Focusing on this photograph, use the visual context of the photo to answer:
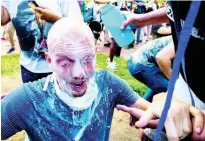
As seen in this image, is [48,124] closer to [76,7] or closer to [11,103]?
[11,103]

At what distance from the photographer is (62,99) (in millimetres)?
1521

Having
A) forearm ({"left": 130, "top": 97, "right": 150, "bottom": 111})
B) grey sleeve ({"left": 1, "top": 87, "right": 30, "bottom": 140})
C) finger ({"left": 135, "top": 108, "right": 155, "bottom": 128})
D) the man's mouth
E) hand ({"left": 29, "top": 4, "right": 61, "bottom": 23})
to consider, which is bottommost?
forearm ({"left": 130, "top": 97, "right": 150, "bottom": 111})

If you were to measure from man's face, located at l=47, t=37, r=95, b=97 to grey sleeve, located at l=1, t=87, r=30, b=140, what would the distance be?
17 cm

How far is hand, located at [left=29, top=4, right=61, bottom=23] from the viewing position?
2.48m

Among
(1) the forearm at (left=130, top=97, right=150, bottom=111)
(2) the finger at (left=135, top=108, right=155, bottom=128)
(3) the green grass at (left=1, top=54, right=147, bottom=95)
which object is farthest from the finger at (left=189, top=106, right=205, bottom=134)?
(3) the green grass at (left=1, top=54, right=147, bottom=95)

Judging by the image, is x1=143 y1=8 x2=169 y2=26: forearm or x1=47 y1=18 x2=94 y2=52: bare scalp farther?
x1=143 y1=8 x2=169 y2=26: forearm

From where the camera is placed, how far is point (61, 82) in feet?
5.00

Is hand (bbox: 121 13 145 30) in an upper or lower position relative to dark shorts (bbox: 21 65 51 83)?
upper

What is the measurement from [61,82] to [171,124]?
68 cm

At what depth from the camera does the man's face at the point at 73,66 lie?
1492 millimetres

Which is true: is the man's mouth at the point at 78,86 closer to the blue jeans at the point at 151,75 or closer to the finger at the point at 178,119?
the finger at the point at 178,119

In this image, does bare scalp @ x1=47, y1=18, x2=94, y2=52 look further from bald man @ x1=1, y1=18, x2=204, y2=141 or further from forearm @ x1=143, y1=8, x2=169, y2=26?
forearm @ x1=143, y1=8, x2=169, y2=26

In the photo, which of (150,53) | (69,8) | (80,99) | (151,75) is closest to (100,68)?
(151,75)

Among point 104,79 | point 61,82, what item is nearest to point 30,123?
point 61,82
